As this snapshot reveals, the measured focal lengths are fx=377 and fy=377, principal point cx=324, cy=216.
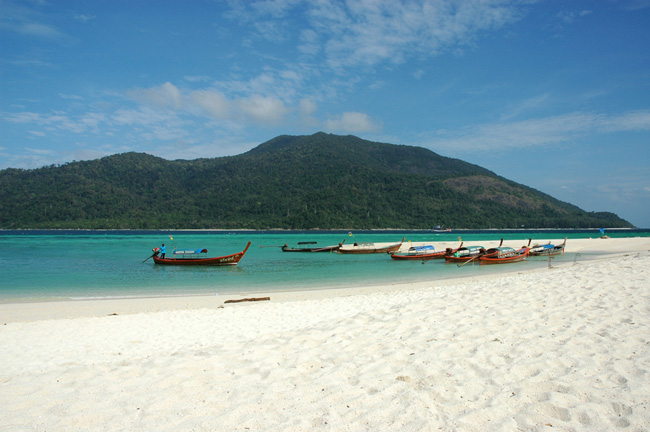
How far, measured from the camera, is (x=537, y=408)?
3.89 m

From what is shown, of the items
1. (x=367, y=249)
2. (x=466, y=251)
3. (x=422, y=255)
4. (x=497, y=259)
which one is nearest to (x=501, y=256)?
(x=497, y=259)

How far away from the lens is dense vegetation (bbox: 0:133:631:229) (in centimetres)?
12288

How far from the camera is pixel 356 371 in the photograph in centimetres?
508

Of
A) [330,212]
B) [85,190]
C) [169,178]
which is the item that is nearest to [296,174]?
[330,212]

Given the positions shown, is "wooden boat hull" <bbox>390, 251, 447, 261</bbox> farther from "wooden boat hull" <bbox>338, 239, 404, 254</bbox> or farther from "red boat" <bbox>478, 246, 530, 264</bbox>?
"wooden boat hull" <bbox>338, 239, 404, 254</bbox>

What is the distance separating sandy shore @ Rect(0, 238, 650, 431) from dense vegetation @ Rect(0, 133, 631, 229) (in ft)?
377

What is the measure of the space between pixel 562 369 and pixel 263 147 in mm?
190728

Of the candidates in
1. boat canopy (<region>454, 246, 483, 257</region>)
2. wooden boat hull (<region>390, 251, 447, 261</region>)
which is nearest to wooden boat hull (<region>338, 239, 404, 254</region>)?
wooden boat hull (<region>390, 251, 447, 261</region>)

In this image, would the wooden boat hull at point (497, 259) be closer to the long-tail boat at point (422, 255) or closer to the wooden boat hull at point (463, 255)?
the wooden boat hull at point (463, 255)

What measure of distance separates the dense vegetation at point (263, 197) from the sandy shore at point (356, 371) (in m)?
115

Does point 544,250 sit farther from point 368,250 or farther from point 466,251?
point 368,250

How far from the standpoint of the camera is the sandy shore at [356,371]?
3.85 m

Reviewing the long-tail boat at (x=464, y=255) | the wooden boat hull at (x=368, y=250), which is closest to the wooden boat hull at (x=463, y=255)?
the long-tail boat at (x=464, y=255)

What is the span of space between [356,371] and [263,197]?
131625 millimetres
